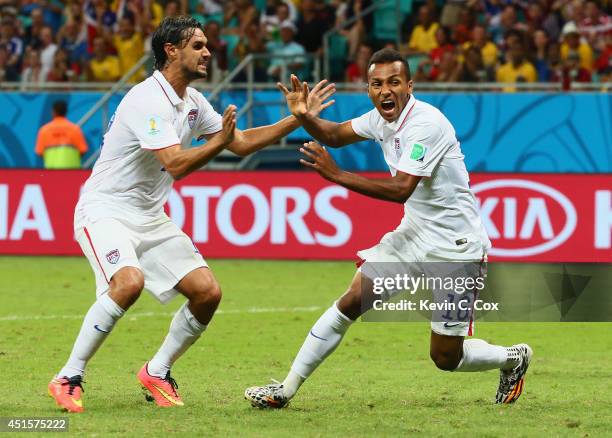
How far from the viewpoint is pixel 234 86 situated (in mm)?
20156

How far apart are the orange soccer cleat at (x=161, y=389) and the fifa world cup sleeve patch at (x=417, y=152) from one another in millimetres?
2079

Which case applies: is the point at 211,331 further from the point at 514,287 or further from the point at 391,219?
the point at 391,219

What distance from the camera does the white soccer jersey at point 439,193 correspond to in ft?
25.1

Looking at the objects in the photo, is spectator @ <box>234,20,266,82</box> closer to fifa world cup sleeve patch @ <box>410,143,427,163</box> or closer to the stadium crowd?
the stadium crowd

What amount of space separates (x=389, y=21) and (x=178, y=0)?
3.89 meters

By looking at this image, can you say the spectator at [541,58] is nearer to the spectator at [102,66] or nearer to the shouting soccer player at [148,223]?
the spectator at [102,66]

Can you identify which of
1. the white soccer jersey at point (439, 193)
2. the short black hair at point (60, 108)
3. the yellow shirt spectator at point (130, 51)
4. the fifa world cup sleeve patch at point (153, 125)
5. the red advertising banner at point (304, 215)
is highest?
the fifa world cup sleeve patch at point (153, 125)

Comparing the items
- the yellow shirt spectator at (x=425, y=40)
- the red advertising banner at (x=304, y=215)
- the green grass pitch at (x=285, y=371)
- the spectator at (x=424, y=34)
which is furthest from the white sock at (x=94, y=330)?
the yellow shirt spectator at (x=425, y=40)

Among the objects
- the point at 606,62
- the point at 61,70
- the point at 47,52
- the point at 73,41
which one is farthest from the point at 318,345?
the point at 73,41

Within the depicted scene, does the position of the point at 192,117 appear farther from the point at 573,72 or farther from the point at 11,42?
the point at 11,42

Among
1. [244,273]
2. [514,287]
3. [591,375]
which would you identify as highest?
[514,287]

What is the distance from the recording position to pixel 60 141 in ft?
65.5

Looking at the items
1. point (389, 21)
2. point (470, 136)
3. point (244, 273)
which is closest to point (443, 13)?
point (389, 21)

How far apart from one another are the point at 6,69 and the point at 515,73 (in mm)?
8742
